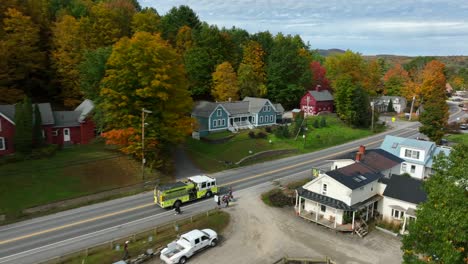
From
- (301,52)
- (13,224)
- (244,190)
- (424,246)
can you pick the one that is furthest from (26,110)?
(301,52)

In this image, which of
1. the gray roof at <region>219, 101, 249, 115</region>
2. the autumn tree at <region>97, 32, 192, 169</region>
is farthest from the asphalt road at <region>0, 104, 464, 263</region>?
the gray roof at <region>219, 101, 249, 115</region>

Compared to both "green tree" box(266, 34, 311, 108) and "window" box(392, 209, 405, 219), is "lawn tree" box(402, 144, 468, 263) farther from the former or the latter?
"green tree" box(266, 34, 311, 108)

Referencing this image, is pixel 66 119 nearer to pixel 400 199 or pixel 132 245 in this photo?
pixel 132 245

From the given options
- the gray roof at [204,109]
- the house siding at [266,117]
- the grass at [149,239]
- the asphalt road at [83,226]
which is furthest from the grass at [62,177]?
the house siding at [266,117]

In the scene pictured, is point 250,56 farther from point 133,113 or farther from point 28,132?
point 28,132

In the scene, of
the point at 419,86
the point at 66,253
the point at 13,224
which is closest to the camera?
the point at 66,253

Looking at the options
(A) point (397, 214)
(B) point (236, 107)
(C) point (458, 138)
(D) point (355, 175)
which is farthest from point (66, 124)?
(C) point (458, 138)

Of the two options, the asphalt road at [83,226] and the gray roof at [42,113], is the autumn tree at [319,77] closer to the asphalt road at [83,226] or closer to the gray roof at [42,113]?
the asphalt road at [83,226]
